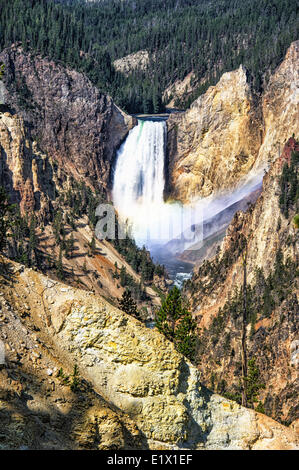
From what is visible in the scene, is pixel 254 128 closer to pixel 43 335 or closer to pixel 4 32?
pixel 4 32

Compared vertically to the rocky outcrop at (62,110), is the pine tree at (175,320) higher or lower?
lower

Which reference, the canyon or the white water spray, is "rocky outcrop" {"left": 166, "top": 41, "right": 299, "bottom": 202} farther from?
the white water spray

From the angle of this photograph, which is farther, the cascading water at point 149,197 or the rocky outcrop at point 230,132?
the cascading water at point 149,197

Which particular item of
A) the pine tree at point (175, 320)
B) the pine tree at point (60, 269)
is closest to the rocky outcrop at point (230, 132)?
the pine tree at point (60, 269)

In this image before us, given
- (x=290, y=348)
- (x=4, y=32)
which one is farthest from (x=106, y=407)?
(x=4, y=32)

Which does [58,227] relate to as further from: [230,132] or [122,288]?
[230,132]

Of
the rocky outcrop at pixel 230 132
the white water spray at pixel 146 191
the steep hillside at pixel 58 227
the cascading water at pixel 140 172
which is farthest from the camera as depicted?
the cascading water at pixel 140 172

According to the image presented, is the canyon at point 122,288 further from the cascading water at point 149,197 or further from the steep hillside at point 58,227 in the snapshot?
the cascading water at point 149,197
